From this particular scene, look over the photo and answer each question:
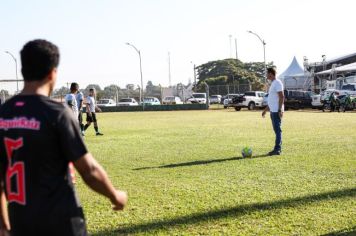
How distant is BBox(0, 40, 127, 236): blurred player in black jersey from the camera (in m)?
2.53

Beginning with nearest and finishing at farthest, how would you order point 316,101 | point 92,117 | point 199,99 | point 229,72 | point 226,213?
1. point 226,213
2. point 92,117
3. point 316,101
4. point 199,99
5. point 229,72

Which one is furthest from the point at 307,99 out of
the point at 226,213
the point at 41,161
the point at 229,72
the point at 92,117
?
the point at 229,72

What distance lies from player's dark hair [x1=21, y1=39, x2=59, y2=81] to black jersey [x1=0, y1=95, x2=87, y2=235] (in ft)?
0.42

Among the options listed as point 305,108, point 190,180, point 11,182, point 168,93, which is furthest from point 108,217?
point 168,93

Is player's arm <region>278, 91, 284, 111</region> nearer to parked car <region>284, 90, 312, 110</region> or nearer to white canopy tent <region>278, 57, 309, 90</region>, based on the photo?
parked car <region>284, 90, 312, 110</region>

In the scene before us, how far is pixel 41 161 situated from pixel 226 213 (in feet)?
11.7

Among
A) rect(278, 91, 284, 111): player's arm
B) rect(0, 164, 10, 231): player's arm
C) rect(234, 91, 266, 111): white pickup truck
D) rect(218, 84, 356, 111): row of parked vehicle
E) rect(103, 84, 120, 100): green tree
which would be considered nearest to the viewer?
rect(0, 164, 10, 231): player's arm

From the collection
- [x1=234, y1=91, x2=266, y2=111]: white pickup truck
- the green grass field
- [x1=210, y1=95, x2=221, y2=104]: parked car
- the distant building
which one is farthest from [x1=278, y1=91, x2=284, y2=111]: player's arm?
[x1=210, y1=95, x2=221, y2=104]: parked car

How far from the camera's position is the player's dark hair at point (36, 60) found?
103 inches

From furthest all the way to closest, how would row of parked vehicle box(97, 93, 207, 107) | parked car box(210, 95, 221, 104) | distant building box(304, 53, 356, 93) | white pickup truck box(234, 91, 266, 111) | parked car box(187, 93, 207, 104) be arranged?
parked car box(210, 95, 221, 104)
row of parked vehicle box(97, 93, 207, 107)
parked car box(187, 93, 207, 104)
distant building box(304, 53, 356, 93)
white pickup truck box(234, 91, 266, 111)

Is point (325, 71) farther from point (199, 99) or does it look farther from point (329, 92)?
point (329, 92)

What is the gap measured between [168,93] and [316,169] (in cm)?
7510

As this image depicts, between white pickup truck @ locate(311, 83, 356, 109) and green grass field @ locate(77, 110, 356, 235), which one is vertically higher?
white pickup truck @ locate(311, 83, 356, 109)

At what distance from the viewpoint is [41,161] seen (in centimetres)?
255
